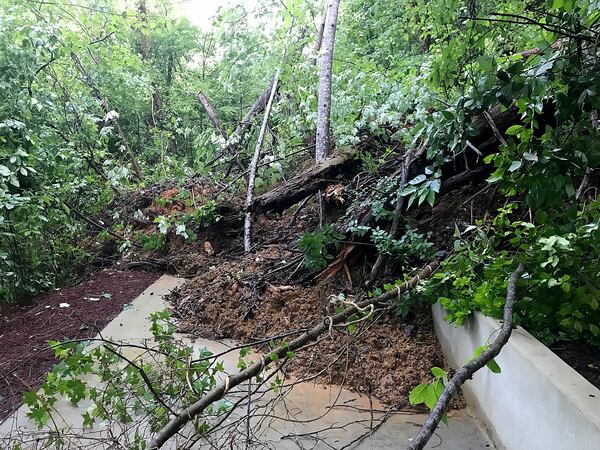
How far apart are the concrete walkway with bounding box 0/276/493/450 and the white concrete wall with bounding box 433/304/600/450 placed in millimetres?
201

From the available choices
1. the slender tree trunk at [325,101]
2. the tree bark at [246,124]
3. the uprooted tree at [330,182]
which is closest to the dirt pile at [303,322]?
the uprooted tree at [330,182]

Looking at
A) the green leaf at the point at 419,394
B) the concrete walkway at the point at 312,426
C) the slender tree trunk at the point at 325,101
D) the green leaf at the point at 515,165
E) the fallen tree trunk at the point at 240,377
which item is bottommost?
the concrete walkway at the point at 312,426

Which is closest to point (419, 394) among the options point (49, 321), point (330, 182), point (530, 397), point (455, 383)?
point (455, 383)

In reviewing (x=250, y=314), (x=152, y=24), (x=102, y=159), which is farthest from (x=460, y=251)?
(x=102, y=159)

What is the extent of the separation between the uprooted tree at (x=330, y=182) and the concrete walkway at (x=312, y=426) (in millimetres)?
165

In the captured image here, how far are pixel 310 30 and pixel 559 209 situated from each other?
5.38 metres

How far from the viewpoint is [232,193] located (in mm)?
6516

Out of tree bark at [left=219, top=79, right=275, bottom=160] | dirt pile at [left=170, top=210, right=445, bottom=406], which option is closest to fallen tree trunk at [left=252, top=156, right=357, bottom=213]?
dirt pile at [left=170, top=210, right=445, bottom=406]

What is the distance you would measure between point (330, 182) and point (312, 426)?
284cm

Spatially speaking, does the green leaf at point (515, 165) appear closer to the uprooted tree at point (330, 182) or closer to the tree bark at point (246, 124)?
the uprooted tree at point (330, 182)

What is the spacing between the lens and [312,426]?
8.32ft

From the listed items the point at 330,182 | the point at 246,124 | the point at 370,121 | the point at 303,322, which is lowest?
the point at 303,322

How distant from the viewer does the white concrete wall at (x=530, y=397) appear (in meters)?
1.59

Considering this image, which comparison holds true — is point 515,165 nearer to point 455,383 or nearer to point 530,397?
point 530,397
